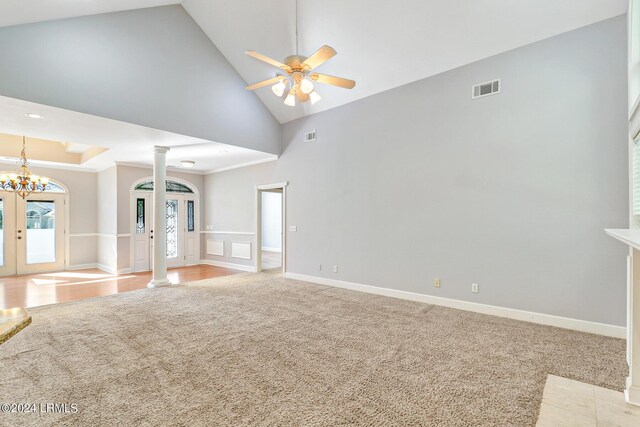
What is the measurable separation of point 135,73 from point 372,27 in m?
3.63

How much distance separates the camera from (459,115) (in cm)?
441

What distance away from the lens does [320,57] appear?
127 inches

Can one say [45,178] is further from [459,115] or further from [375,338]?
[459,115]

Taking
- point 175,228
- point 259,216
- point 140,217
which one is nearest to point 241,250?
point 259,216

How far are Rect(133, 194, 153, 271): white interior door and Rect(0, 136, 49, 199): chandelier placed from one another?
217 cm

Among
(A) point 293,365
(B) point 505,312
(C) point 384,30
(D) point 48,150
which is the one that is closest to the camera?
(A) point 293,365

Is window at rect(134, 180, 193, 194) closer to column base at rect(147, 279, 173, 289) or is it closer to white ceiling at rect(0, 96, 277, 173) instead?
white ceiling at rect(0, 96, 277, 173)

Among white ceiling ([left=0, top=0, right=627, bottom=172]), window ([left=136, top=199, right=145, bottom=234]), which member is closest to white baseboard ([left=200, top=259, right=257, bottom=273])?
window ([left=136, top=199, right=145, bottom=234])

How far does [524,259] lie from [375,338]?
89.1 inches

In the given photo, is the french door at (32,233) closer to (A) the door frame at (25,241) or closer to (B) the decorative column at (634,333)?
(A) the door frame at (25,241)

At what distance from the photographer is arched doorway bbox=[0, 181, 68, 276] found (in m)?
7.34

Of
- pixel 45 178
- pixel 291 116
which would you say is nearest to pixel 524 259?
pixel 291 116

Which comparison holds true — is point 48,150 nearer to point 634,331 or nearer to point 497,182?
point 497,182

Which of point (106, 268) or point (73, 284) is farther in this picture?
point (106, 268)
